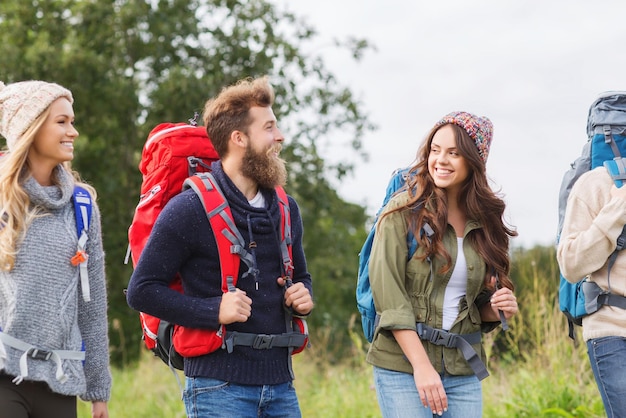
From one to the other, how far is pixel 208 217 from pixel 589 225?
5.57 feet

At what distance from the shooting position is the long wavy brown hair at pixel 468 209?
3912mm

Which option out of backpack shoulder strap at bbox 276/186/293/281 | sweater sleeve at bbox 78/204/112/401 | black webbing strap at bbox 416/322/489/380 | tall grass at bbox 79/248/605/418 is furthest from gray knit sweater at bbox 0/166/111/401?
tall grass at bbox 79/248/605/418

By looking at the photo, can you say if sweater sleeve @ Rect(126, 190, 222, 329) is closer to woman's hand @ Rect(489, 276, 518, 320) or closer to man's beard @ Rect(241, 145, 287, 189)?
man's beard @ Rect(241, 145, 287, 189)

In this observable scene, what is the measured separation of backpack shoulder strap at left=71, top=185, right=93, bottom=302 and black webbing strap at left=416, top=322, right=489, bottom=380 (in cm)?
140

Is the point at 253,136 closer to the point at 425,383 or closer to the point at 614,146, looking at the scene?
the point at 425,383

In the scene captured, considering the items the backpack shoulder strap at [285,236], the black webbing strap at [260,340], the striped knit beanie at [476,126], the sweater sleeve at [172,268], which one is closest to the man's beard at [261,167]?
the backpack shoulder strap at [285,236]

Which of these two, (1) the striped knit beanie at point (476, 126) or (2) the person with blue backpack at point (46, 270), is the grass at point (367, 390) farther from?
(2) the person with blue backpack at point (46, 270)

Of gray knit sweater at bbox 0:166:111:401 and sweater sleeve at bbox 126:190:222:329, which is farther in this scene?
sweater sleeve at bbox 126:190:222:329

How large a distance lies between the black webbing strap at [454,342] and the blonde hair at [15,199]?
1.66 metres

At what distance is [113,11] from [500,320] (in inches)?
442

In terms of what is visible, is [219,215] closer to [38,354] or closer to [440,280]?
[38,354]

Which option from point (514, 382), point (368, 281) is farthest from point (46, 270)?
point (514, 382)

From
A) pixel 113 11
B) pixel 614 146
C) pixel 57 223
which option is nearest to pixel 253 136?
pixel 57 223

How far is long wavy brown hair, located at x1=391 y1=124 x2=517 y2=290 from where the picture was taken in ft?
12.8
